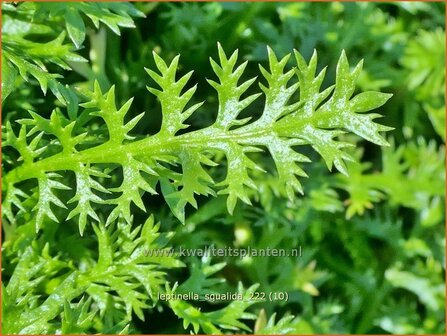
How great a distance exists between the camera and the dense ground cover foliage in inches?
16.5

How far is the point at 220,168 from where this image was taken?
587 mm

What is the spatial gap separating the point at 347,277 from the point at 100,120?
0.32 metres

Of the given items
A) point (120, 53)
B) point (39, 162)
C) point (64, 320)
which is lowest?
point (64, 320)

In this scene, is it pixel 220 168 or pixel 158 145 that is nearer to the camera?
pixel 158 145

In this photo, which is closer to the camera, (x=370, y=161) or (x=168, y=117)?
(x=168, y=117)

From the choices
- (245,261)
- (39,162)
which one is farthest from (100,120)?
(245,261)

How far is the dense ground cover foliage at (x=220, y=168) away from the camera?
1.38 ft

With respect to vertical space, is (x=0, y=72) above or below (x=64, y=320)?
above

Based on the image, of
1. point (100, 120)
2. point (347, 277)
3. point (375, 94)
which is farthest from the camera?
point (347, 277)

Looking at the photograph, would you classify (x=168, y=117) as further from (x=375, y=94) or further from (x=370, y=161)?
(x=370, y=161)

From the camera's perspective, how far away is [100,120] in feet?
1.68

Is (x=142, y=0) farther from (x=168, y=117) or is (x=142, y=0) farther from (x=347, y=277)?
(x=347, y=277)

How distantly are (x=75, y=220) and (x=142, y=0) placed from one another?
0.64 ft

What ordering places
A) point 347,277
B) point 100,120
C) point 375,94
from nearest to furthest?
point 375,94 < point 100,120 < point 347,277
